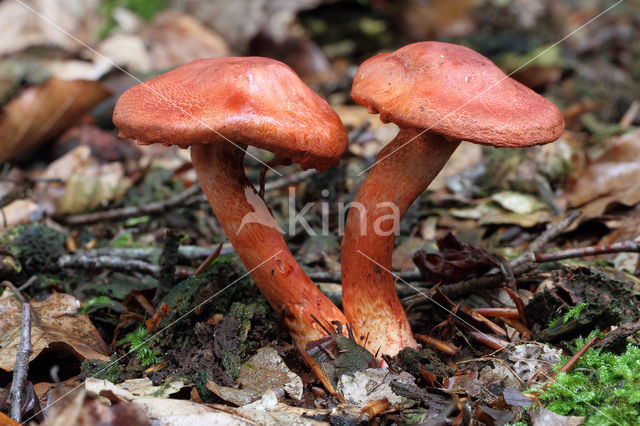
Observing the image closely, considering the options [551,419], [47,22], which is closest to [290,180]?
[551,419]

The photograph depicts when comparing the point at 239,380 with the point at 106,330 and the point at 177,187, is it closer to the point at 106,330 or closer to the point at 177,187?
the point at 106,330

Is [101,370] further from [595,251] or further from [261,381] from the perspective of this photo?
[595,251]

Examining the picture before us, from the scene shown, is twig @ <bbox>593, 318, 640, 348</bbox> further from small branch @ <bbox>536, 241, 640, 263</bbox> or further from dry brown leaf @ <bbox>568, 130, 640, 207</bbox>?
dry brown leaf @ <bbox>568, 130, 640, 207</bbox>

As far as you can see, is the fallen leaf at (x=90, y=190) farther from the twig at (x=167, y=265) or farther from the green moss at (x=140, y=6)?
the green moss at (x=140, y=6)

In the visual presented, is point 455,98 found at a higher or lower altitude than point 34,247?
higher

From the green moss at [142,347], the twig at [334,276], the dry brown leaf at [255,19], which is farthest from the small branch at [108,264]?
the dry brown leaf at [255,19]

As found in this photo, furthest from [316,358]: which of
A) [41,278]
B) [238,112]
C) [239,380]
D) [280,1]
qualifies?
[280,1]

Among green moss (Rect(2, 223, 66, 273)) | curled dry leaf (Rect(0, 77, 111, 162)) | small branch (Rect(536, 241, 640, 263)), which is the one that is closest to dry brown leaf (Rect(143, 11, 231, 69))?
curled dry leaf (Rect(0, 77, 111, 162))
